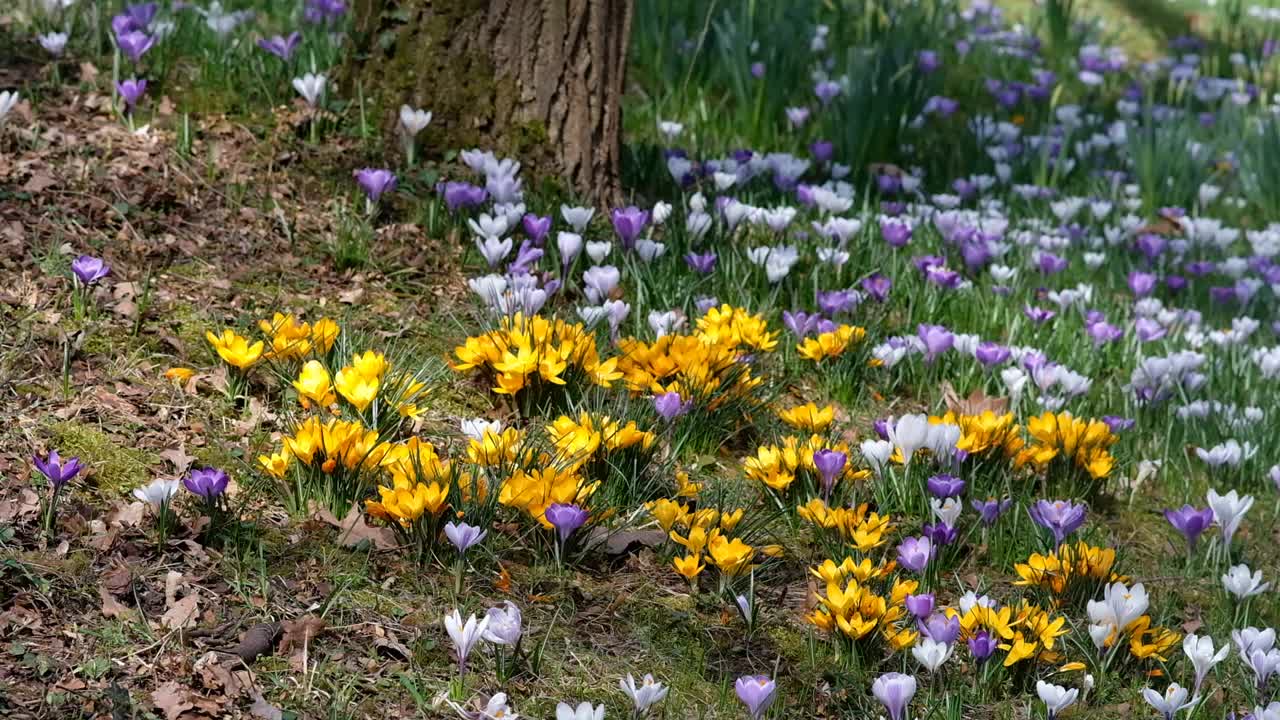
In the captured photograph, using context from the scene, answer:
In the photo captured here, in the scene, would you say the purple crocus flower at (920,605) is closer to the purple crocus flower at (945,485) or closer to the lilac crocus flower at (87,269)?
the purple crocus flower at (945,485)

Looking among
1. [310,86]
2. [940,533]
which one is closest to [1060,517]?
[940,533]

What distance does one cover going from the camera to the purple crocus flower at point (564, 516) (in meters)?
2.63

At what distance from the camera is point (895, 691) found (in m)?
2.30

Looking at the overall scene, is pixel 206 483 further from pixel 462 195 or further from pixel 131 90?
pixel 131 90

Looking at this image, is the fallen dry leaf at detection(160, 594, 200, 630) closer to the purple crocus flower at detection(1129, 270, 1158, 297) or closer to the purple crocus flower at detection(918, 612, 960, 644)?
the purple crocus flower at detection(918, 612, 960, 644)

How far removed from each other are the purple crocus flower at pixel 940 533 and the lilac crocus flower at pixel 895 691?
645 mm

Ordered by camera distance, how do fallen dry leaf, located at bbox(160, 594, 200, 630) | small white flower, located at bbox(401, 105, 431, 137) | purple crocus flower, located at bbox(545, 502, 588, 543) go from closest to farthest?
fallen dry leaf, located at bbox(160, 594, 200, 630)
purple crocus flower, located at bbox(545, 502, 588, 543)
small white flower, located at bbox(401, 105, 431, 137)

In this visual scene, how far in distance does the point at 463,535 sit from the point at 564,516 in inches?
8.4

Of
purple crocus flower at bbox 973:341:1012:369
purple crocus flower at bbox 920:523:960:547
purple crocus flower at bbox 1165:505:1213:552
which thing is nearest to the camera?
purple crocus flower at bbox 920:523:960:547

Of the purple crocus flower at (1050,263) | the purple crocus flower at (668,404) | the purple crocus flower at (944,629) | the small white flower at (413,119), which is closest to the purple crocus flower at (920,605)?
the purple crocus flower at (944,629)

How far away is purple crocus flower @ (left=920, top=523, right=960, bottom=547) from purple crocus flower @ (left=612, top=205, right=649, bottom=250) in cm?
142

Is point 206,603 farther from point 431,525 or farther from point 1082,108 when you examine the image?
point 1082,108

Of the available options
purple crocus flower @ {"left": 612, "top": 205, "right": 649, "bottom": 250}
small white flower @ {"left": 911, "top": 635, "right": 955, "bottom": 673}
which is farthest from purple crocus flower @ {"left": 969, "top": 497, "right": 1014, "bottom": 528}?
purple crocus flower @ {"left": 612, "top": 205, "right": 649, "bottom": 250}

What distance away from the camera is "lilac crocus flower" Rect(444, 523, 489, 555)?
2.55 m
